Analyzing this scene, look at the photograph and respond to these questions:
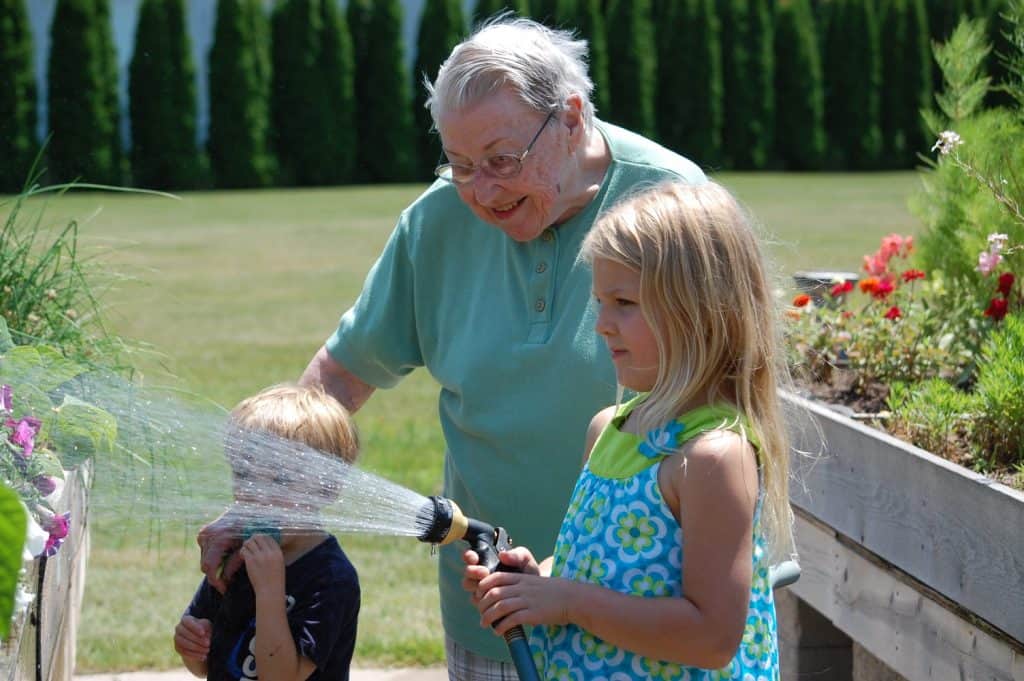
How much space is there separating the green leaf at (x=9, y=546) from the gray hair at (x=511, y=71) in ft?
5.50

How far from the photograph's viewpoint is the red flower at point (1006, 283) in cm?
409

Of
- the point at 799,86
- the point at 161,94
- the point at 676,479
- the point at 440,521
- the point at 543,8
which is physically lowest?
the point at 799,86

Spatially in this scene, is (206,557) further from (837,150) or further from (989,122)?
(837,150)

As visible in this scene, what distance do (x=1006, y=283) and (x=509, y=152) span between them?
211cm

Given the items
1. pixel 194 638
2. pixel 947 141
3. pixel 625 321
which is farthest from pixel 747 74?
pixel 625 321

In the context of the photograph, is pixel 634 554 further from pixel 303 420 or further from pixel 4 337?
pixel 4 337

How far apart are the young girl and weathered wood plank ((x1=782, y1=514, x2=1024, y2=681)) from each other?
856 mm

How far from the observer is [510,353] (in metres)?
2.80

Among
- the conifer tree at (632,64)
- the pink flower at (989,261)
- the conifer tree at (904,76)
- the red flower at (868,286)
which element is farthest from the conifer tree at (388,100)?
the pink flower at (989,261)

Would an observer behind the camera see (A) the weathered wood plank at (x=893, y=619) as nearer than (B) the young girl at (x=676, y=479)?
No

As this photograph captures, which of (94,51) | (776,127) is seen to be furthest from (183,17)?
(776,127)

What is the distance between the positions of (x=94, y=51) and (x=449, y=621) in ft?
82.8

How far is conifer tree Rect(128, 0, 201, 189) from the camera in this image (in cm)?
2705

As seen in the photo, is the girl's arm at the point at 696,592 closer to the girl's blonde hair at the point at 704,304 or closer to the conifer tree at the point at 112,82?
the girl's blonde hair at the point at 704,304
